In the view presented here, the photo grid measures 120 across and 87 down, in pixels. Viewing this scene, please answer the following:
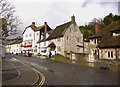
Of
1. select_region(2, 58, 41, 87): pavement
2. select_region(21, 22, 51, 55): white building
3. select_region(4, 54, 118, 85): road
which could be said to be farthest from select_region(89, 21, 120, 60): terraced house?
select_region(21, 22, 51, 55): white building

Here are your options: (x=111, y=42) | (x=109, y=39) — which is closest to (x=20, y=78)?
(x=111, y=42)

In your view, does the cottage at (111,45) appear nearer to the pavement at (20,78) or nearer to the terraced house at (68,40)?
the terraced house at (68,40)

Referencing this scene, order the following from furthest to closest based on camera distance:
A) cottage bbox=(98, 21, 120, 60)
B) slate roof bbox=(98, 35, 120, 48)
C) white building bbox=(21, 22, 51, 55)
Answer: white building bbox=(21, 22, 51, 55)
slate roof bbox=(98, 35, 120, 48)
cottage bbox=(98, 21, 120, 60)

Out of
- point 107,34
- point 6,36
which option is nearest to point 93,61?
point 107,34

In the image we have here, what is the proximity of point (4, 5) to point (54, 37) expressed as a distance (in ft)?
146

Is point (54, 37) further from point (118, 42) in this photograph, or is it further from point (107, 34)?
point (118, 42)

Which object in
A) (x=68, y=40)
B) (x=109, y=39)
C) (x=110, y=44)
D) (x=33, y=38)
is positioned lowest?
(x=110, y=44)

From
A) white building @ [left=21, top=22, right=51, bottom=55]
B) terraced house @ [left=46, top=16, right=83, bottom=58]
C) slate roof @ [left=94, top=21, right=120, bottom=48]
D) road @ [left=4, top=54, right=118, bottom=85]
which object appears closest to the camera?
road @ [left=4, top=54, right=118, bottom=85]

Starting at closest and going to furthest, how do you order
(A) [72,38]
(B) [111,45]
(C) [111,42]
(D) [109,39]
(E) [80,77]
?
(E) [80,77], (B) [111,45], (C) [111,42], (D) [109,39], (A) [72,38]

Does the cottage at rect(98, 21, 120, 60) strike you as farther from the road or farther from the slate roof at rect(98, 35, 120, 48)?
the road

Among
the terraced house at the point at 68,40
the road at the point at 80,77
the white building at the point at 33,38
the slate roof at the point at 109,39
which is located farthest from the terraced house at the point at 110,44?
the white building at the point at 33,38

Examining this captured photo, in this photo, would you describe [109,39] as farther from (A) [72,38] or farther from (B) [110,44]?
(A) [72,38]

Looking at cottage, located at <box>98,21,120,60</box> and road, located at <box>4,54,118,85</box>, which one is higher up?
cottage, located at <box>98,21,120,60</box>

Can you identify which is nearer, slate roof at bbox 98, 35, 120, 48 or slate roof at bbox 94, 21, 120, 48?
slate roof at bbox 98, 35, 120, 48
